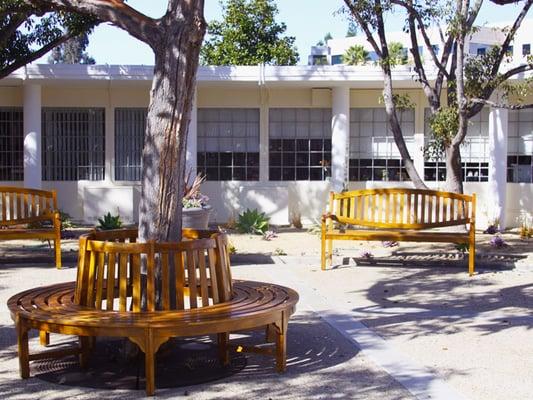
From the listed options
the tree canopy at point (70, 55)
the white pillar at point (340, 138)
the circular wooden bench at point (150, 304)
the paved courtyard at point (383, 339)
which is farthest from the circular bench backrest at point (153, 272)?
the tree canopy at point (70, 55)

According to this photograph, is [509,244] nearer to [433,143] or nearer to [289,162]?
[433,143]

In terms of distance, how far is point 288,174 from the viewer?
16938 millimetres

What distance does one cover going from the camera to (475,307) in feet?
26.8

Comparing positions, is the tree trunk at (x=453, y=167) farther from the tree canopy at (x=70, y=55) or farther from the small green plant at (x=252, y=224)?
the tree canopy at (x=70, y=55)

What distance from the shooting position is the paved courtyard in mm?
5207

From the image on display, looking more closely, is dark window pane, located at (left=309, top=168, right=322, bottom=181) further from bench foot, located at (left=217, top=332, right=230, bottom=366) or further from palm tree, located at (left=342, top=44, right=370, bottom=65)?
palm tree, located at (left=342, top=44, right=370, bottom=65)

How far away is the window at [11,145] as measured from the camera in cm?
1669

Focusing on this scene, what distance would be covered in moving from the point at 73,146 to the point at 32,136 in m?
1.29

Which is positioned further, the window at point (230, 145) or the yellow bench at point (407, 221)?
the window at point (230, 145)

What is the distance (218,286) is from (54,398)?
1.41m

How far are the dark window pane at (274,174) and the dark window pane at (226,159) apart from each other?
875 mm

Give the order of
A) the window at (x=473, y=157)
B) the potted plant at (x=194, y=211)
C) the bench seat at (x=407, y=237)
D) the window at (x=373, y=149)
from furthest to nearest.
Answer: the window at (x=373, y=149), the window at (x=473, y=157), the potted plant at (x=194, y=211), the bench seat at (x=407, y=237)

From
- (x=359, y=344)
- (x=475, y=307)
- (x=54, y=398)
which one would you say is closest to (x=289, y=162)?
(x=475, y=307)

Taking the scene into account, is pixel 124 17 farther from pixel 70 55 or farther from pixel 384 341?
pixel 70 55
